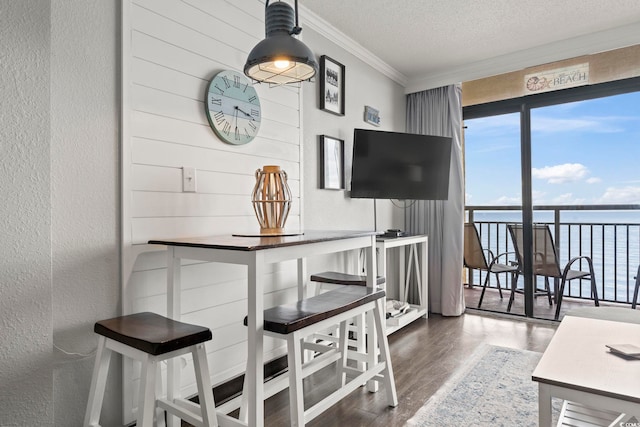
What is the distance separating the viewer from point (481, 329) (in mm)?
3398

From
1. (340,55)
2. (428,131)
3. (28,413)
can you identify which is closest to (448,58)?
(428,131)

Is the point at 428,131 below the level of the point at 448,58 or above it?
below

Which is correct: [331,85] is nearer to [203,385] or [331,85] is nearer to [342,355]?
[342,355]

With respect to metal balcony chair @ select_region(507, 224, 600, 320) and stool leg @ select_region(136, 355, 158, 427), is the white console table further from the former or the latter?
stool leg @ select_region(136, 355, 158, 427)

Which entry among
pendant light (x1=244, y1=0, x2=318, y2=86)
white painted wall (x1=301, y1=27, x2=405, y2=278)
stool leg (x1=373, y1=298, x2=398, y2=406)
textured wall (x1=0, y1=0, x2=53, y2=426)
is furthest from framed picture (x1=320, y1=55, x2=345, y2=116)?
textured wall (x1=0, y1=0, x2=53, y2=426)

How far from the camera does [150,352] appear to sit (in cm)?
127

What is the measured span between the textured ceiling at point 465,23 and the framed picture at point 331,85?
296 millimetres

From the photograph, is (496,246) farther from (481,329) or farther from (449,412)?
(449,412)

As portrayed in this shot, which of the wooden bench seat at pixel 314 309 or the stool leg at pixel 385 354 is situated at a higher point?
the wooden bench seat at pixel 314 309

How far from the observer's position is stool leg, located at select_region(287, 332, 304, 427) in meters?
1.50

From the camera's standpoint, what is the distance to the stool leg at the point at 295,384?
4.92ft

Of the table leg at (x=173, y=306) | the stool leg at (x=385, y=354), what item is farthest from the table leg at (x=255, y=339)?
the stool leg at (x=385, y=354)

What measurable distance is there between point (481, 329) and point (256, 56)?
120 inches

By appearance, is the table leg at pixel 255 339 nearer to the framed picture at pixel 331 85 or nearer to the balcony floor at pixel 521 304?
the framed picture at pixel 331 85
